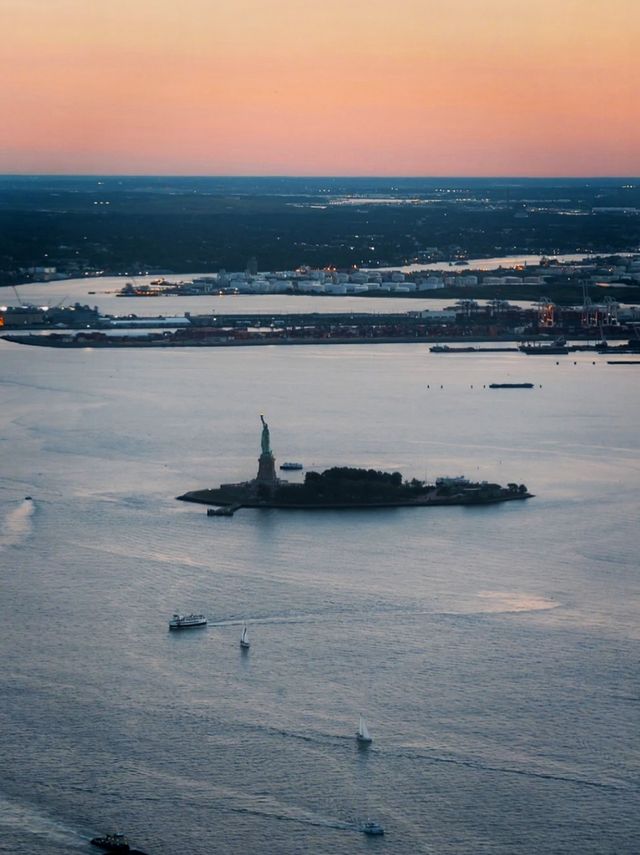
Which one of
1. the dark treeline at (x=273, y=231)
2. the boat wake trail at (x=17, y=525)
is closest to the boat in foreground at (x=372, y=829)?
the boat wake trail at (x=17, y=525)

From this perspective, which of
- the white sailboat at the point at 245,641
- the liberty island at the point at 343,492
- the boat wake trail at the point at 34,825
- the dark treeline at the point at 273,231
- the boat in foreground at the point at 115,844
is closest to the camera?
the boat in foreground at the point at 115,844

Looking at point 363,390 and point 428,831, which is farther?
point 363,390

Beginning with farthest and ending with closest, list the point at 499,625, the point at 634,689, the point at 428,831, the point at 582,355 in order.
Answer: the point at 582,355
the point at 499,625
the point at 634,689
the point at 428,831

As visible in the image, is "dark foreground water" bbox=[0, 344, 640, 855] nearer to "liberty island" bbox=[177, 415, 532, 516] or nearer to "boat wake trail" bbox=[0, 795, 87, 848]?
"boat wake trail" bbox=[0, 795, 87, 848]

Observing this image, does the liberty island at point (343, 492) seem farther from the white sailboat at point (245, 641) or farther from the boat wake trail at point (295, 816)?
the boat wake trail at point (295, 816)

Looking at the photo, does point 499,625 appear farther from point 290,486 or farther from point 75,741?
point 290,486

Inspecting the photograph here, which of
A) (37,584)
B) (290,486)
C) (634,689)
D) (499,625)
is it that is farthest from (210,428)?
(634,689)

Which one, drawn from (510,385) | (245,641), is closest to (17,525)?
(245,641)

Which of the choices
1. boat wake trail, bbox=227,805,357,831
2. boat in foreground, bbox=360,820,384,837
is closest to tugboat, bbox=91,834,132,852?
boat wake trail, bbox=227,805,357,831
